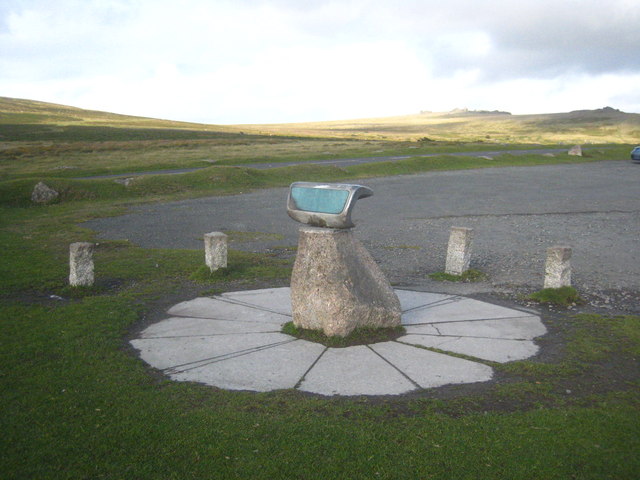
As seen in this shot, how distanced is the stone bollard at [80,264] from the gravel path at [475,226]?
4.45 m

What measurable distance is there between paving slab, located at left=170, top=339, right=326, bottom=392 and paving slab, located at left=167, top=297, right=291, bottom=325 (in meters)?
1.19

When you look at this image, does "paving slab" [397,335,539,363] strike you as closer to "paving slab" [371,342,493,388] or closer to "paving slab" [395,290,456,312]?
"paving slab" [371,342,493,388]

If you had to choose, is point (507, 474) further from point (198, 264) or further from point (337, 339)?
point (198, 264)

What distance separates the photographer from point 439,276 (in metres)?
10.9

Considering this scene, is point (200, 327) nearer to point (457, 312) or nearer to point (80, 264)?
point (80, 264)

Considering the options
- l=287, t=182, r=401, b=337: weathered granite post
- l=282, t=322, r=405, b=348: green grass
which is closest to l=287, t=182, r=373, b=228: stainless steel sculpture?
l=287, t=182, r=401, b=337: weathered granite post

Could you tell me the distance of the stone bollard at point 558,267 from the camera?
357 inches

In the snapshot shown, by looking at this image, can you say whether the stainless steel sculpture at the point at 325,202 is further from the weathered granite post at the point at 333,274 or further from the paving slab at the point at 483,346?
the paving slab at the point at 483,346

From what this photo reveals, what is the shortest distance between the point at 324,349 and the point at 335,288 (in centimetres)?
81

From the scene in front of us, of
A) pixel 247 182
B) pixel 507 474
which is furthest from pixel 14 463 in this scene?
pixel 247 182

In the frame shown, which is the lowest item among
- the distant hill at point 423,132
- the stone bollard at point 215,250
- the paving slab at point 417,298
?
the paving slab at point 417,298

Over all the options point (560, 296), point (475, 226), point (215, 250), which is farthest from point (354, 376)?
point (475, 226)

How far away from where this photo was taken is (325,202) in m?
7.21

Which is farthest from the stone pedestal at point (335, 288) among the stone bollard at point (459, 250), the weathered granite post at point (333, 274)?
the stone bollard at point (459, 250)
